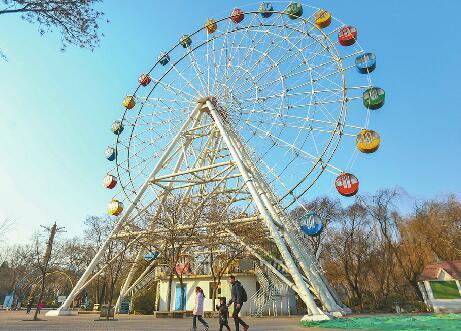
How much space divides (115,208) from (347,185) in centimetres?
1607

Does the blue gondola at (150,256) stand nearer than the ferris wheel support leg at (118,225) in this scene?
No

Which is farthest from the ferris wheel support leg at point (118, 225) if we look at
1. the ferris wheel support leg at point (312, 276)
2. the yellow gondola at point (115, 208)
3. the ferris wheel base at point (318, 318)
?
the ferris wheel base at point (318, 318)

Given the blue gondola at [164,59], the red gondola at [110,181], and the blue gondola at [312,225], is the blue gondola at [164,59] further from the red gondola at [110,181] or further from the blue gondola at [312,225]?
the blue gondola at [312,225]

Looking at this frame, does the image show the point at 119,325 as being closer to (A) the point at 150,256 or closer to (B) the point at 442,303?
(A) the point at 150,256

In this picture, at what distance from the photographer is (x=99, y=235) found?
4788 centimetres

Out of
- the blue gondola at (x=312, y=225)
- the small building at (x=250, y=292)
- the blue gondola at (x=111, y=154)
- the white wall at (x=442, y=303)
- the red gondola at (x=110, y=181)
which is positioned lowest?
the white wall at (x=442, y=303)

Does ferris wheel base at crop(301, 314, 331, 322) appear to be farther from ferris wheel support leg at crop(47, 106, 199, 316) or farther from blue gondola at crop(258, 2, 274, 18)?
blue gondola at crop(258, 2, 274, 18)

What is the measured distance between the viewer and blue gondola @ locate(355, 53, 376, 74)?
21109 millimetres

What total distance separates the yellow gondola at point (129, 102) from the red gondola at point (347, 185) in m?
17.3

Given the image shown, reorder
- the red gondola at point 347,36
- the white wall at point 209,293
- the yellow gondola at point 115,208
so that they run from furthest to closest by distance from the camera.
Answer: the white wall at point 209,293 → the yellow gondola at point 115,208 → the red gondola at point 347,36

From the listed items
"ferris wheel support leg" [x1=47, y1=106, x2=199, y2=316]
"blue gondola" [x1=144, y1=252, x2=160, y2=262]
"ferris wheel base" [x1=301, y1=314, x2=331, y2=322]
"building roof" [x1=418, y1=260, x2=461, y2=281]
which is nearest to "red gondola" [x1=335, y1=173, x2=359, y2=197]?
"ferris wheel base" [x1=301, y1=314, x2=331, y2=322]

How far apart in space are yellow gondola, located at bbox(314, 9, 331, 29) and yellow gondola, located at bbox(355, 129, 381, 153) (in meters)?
7.86

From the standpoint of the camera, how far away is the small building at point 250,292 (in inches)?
1097

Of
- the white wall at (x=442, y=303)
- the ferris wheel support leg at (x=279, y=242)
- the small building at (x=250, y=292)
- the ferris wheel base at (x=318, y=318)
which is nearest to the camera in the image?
the ferris wheel base at (x=318, y=318)
